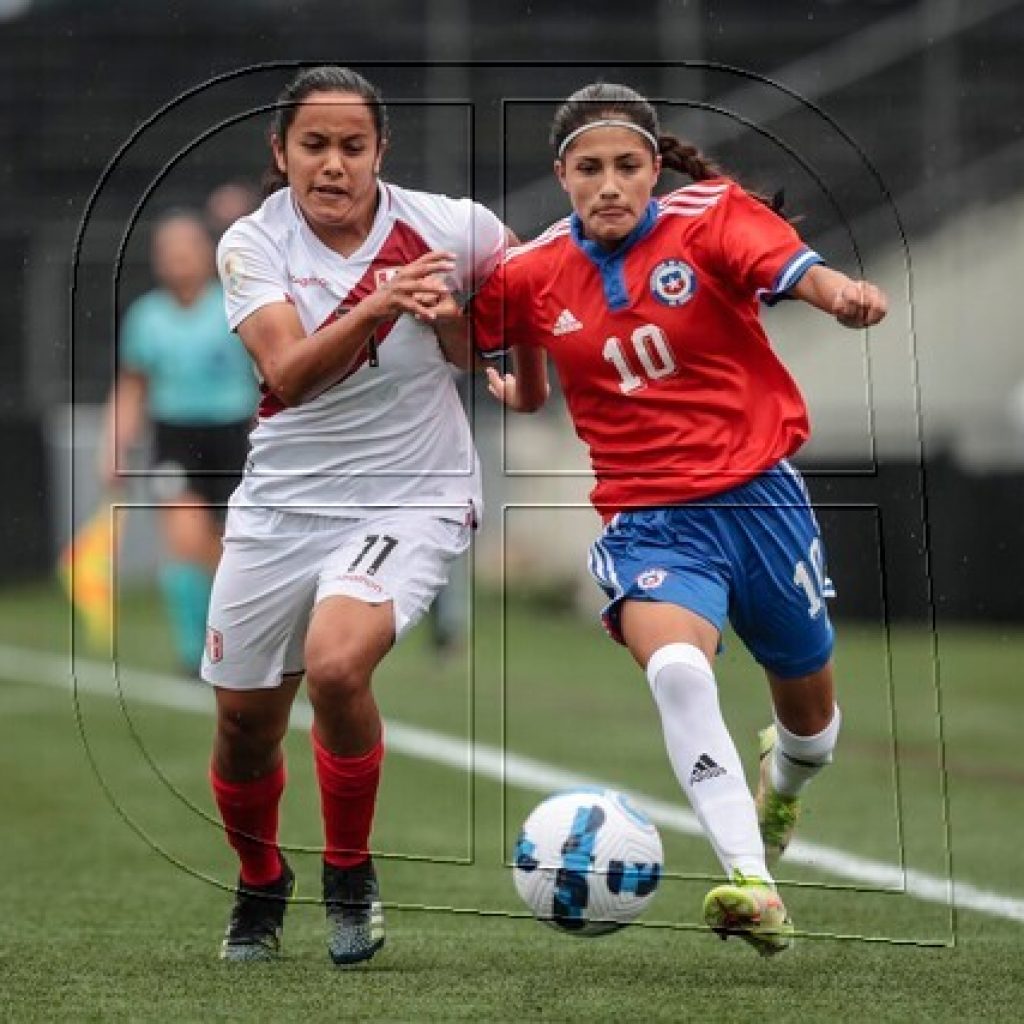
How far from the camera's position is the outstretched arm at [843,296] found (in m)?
5.21

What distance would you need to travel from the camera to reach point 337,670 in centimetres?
562

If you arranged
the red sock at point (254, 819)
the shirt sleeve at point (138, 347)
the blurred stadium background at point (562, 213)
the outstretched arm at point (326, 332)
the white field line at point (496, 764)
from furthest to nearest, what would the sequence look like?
the shirt sleeve at point (138, 347) → the white field line at point (496, 764) → the blurred stadium background at point (562, 213) → the red sock at point (254, 819) → the outstretched arm at point (326, 332)

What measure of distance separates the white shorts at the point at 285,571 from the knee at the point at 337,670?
0.22m

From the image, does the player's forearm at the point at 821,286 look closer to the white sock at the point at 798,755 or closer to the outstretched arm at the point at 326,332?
the outstretched arm at the point at 326,332

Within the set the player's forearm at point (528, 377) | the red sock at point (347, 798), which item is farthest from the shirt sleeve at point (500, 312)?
the red sock at point (347, 798)

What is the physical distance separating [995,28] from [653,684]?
1064 centimetres

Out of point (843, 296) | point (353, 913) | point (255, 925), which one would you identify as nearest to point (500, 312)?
point (843, 296)

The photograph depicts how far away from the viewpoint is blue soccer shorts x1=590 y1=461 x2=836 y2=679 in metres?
5.73

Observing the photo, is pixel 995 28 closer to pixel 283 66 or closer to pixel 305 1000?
pixel 283 66

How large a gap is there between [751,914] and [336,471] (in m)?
1.38

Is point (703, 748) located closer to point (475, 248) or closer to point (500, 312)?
point (500, 312)

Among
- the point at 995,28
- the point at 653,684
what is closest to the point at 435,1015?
the point at 653,684

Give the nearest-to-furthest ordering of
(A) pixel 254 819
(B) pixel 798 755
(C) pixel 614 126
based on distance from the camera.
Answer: (C) pixel 614 126
(A) pixel 254 819
(B) pixel 798 755

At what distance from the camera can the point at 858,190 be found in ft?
25.8
